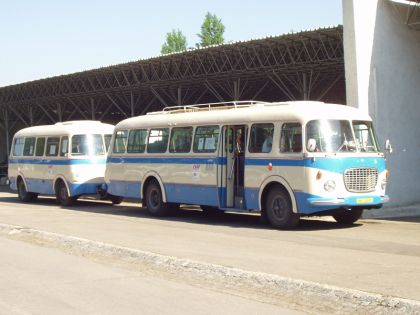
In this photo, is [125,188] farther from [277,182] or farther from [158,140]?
[277,182]

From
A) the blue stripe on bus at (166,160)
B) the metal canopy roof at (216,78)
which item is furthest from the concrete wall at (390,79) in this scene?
the metal canopy roof at (216,78)

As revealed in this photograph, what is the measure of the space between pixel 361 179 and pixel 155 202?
6.45 m

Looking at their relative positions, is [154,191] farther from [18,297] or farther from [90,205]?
[18,297]

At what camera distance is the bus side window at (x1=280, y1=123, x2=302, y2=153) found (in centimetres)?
1422

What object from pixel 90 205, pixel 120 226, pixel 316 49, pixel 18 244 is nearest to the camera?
pixel 18 244

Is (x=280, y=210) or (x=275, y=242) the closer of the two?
(x=275, y=242)

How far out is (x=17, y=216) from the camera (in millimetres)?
18484

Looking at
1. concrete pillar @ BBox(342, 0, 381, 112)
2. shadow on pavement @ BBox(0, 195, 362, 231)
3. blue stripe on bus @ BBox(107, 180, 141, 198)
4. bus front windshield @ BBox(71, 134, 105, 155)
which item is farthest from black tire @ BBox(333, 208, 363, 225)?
bus front windshield @ BBox(71, 134, 105, 155)

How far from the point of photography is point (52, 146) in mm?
23344

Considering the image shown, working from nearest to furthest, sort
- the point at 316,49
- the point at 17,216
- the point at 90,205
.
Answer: the point at 17,216
the point at 90,205
the point at 316,49

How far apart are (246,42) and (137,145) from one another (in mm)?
10359

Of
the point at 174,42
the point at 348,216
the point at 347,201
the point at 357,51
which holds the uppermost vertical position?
the point at 174,42

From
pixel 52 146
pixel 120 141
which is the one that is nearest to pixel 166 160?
pixel 120 141

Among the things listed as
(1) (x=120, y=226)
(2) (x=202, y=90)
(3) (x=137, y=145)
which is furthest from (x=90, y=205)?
(2) (x=202, y=90)
